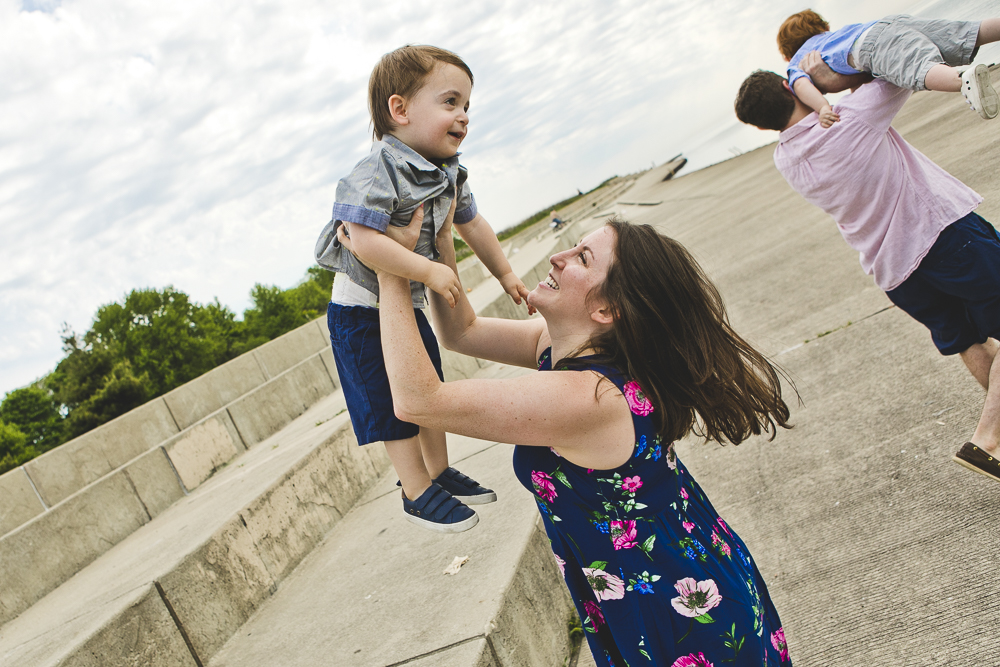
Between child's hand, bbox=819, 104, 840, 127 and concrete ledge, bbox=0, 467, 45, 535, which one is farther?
concrete ledge, bbox=0, 467, 45, 535

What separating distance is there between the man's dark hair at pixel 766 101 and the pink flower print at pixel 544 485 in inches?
100

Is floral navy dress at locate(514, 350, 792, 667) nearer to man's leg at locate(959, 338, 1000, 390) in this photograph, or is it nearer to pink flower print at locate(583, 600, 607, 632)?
pink flower print at locate(583, 600, 607, 632)

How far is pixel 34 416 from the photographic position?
613 inches

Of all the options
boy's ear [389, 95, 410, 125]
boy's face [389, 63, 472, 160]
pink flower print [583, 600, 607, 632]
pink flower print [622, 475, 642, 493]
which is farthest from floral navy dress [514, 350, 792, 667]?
boy's ear [389, 95, 410, 125]

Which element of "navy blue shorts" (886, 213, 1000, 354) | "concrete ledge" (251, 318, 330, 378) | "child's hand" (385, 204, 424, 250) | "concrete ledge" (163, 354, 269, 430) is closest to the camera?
"child's hand" (385, 204, 424, 250)

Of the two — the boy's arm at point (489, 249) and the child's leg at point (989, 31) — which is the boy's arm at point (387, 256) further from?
the child's leg at point (989, 31)

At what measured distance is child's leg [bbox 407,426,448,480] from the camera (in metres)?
2.42

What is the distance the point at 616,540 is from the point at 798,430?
2.61 m

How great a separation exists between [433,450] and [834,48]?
2.61 meters

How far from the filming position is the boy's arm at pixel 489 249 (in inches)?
101

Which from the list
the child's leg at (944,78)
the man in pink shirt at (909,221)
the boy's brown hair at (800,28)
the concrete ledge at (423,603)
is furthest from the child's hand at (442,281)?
the boy's brown hair at (800,28)

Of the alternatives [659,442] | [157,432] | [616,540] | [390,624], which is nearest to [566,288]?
[659,442]

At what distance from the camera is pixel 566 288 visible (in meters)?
1.98

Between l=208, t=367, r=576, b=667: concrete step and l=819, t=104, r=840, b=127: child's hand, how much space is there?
7.63 feet
